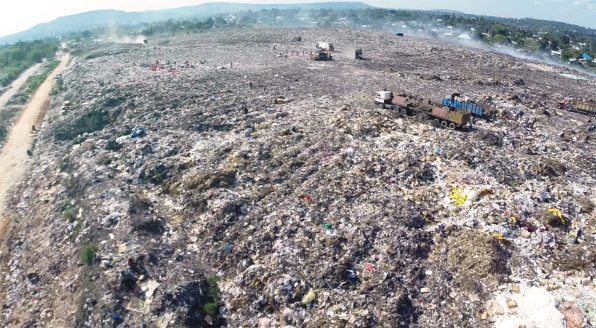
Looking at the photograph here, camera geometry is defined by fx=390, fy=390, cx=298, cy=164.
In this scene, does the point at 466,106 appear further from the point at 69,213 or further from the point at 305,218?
the point at 69,213

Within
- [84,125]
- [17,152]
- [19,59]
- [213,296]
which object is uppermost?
[19,59]

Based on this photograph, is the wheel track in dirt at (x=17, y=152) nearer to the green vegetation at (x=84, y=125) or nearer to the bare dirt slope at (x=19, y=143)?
the bare dirt slope at (x=19, y=143)

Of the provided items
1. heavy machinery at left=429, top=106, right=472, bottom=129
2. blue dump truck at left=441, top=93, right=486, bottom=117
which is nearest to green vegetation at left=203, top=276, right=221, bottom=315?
heavy machinery at left=429, top=106, right=472, bottom=129

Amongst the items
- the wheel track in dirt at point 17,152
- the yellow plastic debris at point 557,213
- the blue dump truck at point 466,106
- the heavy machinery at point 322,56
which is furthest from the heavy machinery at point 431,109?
the wheel track in dirt at point 17,152

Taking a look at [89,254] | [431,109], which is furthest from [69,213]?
[431,109]

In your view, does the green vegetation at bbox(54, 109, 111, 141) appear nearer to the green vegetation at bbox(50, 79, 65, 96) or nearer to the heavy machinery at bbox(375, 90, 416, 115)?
the green vegetation at bbox(50, 79, 65, 96)

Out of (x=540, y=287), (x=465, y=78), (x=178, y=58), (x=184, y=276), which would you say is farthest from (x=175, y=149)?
(x=178, y=58)

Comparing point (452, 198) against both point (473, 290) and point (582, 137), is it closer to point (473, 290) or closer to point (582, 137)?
point (473, 290)
